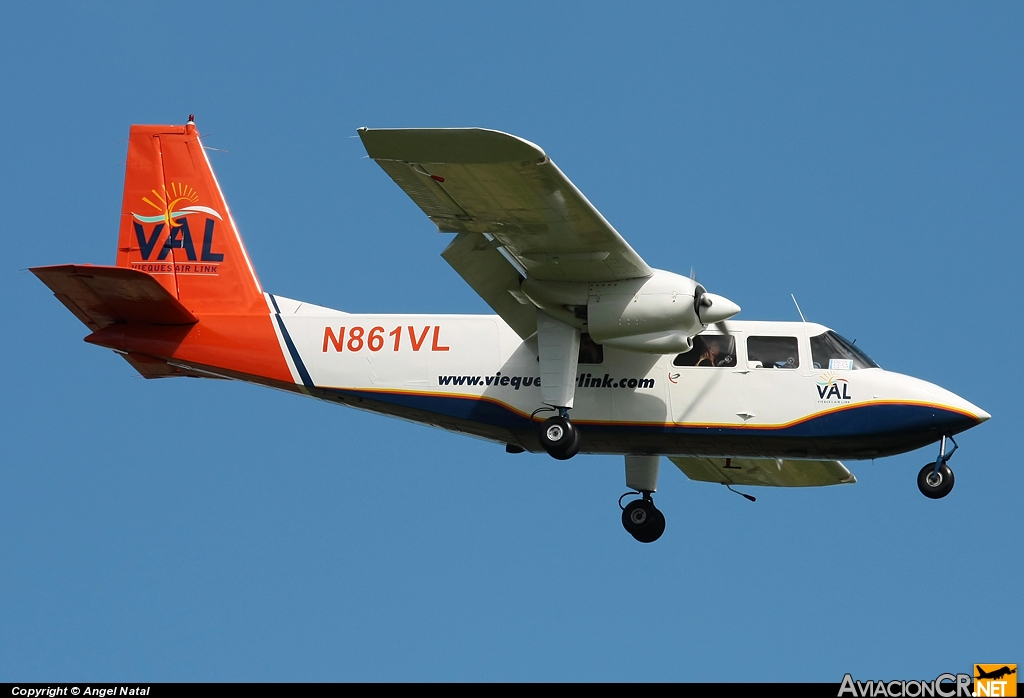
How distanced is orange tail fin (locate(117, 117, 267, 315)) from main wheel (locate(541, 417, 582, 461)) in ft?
16.7

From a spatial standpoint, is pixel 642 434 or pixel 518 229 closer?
pixel 518 229

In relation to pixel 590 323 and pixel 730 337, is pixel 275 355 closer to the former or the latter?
pixel 590 323

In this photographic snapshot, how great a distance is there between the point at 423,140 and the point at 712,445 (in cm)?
655

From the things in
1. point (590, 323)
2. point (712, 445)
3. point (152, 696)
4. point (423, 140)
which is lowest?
point (152, 696)

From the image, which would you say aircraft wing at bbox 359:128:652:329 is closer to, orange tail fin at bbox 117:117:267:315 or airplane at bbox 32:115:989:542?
airplane at bbox 32:115:989:542

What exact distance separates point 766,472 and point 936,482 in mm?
4374

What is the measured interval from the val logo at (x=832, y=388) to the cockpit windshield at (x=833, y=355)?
18cm

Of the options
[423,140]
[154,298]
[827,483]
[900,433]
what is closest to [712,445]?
[900,433]

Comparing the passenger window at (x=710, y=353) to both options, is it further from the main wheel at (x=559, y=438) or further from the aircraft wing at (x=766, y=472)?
the aircraft wing at (x=766, y=472)

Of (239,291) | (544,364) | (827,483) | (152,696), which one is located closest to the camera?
(152,696)

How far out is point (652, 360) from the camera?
20.5 m

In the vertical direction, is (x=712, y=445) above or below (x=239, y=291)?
below

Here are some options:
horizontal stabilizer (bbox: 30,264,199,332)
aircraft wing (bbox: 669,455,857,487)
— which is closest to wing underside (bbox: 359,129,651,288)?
horizontal stabilizer (bbox: 30,264,199,332)

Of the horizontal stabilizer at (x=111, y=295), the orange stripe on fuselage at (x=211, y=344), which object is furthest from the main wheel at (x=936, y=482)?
the horizontal stabilizer at (x=111, y=295)
